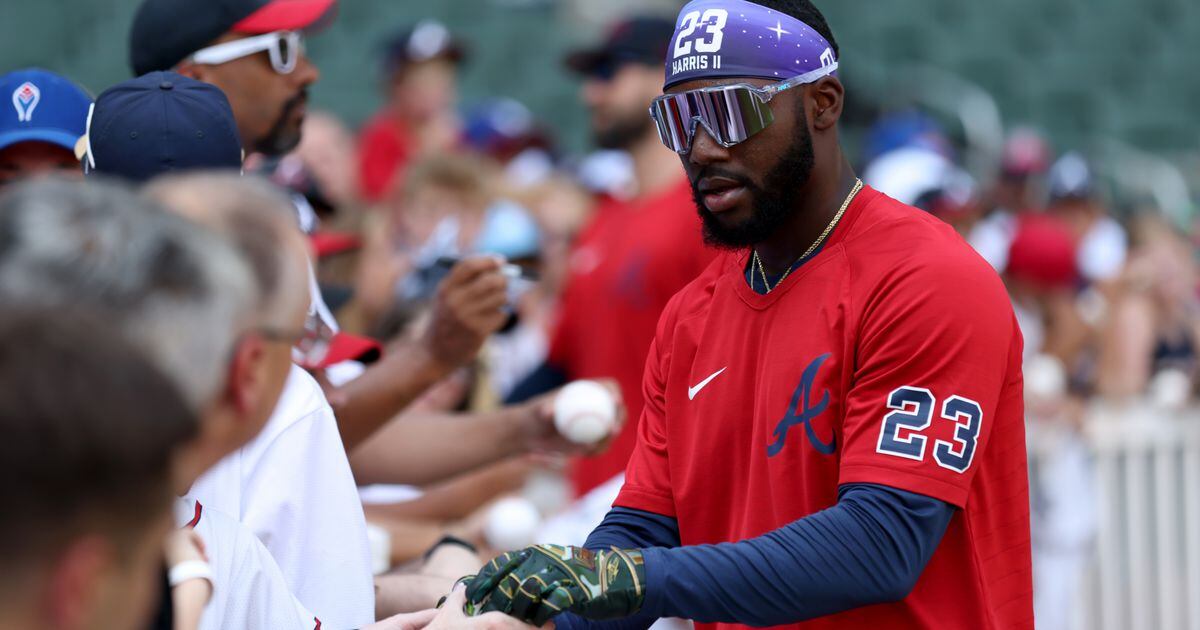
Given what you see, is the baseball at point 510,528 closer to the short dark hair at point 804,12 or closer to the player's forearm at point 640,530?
the player's forearm at point 640,530

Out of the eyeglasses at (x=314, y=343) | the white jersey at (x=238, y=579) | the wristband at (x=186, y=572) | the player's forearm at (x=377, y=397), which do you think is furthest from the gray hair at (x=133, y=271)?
the player's forearm at (x=377, y=397)

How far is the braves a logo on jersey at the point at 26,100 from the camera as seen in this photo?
383 centimetres

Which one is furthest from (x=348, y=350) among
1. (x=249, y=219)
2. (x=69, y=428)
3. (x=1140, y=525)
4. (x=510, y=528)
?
(x=1140, y=525)

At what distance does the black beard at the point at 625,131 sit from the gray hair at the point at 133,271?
15.2ft

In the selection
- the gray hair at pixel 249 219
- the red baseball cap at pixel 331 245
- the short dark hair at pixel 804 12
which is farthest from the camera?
the red baseball cap at pixel 331 245

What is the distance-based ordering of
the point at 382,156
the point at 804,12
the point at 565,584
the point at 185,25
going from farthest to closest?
the point at 382,156 → the point at 185,25 → the point at 804,12 → the point at 565,584

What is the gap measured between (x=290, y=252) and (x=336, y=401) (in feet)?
6.73

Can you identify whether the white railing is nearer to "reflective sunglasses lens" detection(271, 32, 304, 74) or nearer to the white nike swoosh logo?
"reflective sunglasses lens" detection(271, 32, 304, 74)

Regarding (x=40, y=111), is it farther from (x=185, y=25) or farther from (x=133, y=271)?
(x=133, y=271)

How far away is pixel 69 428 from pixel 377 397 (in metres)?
2.48

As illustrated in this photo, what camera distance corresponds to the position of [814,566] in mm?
2543

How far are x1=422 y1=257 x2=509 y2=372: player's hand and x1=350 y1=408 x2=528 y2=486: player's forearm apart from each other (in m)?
0.37

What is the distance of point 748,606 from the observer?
2.58 meters

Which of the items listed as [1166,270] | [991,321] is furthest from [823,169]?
[1166,270]
